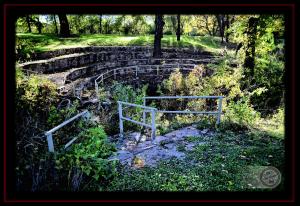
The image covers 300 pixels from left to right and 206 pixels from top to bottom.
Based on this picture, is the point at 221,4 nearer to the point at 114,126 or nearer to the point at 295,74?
the point at 295,74

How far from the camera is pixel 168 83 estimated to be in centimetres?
1401

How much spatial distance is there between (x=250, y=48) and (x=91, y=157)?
9467mm

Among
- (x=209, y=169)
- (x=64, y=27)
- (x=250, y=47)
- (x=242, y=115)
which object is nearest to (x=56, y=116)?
(x=209, y=169)

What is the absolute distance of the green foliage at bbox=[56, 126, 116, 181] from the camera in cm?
452

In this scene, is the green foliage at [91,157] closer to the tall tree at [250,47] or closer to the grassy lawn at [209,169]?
the grassy lawn at [209,169]

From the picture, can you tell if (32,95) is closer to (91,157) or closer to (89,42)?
(91,157)

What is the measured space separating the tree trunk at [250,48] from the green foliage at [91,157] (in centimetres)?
737

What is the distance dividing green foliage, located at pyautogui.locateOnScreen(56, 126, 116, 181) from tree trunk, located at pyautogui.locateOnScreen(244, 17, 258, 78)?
24.2 ft

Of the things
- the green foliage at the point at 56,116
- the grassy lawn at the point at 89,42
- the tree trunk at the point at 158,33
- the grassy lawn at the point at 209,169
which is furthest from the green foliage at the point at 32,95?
the grassy lawn at the point at 89,42

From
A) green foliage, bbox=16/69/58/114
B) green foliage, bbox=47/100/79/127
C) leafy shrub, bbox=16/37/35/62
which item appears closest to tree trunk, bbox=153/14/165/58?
leafy shrub, bbox=16/37/35/62

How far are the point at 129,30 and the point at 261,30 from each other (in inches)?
1394

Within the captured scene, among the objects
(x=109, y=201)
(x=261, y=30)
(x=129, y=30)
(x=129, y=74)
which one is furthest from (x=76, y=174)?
(x=129, y=30)

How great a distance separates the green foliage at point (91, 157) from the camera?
4.52 meters

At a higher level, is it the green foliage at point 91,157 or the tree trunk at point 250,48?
the tree trunk at point 250,48
